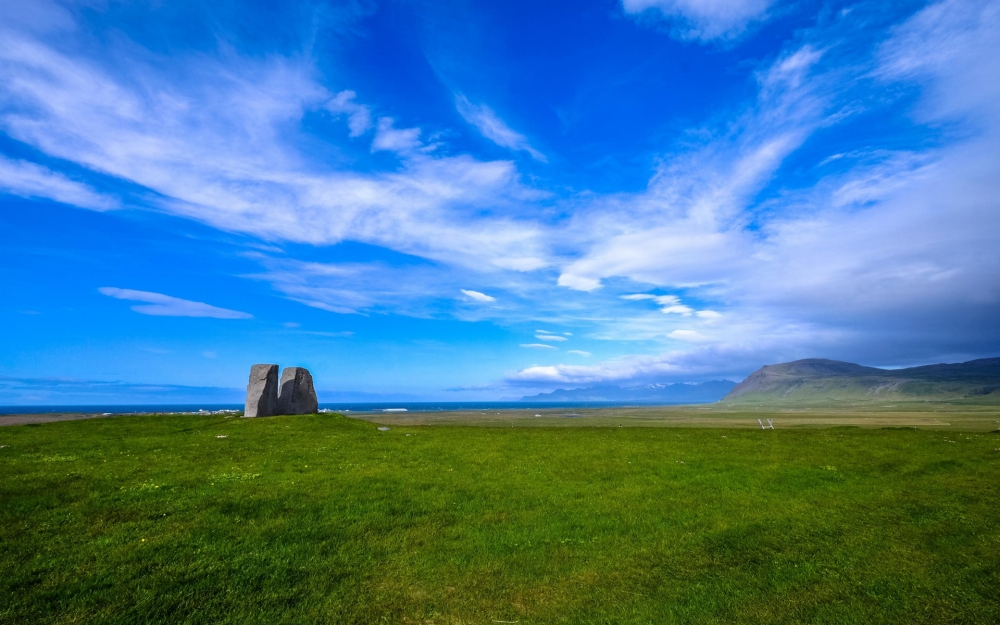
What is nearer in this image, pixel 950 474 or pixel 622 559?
pixel 622 559

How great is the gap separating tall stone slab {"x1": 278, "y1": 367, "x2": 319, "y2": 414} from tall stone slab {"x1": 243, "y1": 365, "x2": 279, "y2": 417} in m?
1.05

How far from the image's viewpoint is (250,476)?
18.6 metres

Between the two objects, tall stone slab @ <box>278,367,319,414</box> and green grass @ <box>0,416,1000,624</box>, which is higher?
tall stone slab @ <box>278,367,319,414</box>

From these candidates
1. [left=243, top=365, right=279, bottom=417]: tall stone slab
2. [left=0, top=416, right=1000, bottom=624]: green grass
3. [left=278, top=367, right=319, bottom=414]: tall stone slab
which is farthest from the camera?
[left=278, top=367, right=319, bottom=414]: tall stone slab

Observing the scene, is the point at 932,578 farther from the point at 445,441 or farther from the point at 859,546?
the point at 445,441

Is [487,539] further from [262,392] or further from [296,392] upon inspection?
[296,392]

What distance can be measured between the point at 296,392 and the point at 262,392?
4.52m

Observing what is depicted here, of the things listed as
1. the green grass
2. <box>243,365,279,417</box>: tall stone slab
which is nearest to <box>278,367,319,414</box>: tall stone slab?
<box>243,365,279,417</box>: tall stone slab

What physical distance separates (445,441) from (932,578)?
23.9 metres

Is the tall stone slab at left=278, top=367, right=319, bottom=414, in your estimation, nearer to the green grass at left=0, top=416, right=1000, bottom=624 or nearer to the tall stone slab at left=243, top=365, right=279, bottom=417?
the tall stone slab at left=243, top=365, right=279, bottom=417

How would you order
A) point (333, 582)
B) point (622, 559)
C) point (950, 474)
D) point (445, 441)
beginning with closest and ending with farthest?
point (333, 582)
point (622, 559)
point (950, 474)
point (445, 441)

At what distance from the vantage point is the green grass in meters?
9.31

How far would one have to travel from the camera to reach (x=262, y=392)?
4738 centimetres

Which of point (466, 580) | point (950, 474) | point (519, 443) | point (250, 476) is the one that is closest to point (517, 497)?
point (466, 580)
